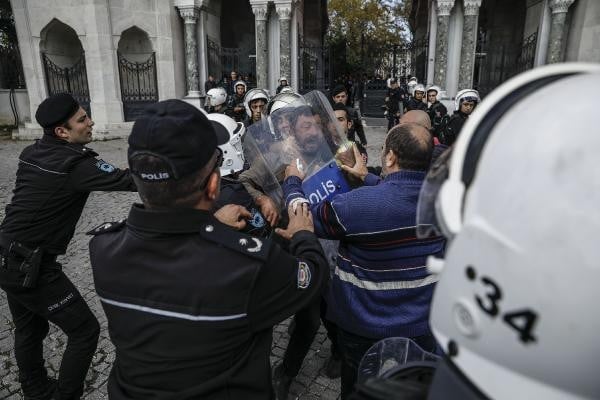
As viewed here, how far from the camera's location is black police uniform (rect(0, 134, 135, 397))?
249 centimetres

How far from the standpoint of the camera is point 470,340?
79 cm

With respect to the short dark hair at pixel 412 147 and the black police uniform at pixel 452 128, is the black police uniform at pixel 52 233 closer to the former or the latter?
the short dark hair at pixel 412 147

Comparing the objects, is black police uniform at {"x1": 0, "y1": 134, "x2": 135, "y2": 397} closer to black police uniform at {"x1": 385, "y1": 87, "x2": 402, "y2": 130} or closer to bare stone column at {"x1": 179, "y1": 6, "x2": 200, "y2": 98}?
black police uniform at {"x1": 385, "y1": 87, "x2": 402, "y2": 130}

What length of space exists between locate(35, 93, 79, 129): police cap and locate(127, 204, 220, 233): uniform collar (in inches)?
61.8

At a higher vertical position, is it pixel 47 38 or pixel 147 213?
pixel 47 38

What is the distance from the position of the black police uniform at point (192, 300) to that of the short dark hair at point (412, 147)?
82 centimetres

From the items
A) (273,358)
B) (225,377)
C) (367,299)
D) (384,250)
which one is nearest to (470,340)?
(225,377)

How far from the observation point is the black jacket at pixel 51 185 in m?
2.49

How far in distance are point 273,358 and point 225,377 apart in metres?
2.16

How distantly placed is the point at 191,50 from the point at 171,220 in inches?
641

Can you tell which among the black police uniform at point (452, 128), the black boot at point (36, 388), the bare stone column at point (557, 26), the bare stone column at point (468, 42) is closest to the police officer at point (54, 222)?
the black boot at point (36, 388)

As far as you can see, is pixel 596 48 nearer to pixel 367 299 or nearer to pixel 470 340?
pixel 367 299

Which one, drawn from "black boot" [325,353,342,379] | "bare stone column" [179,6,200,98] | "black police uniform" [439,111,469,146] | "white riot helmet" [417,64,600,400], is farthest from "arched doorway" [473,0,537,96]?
"white riot helmet" [417,64,600,400]

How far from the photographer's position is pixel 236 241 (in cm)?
130
